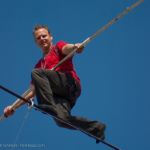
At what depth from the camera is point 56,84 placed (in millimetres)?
9766

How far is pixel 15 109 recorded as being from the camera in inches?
413

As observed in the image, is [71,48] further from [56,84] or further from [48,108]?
[48,108]

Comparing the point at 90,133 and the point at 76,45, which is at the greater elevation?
the point at 76,45

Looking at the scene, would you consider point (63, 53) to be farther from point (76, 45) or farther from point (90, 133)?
point (90, 133)

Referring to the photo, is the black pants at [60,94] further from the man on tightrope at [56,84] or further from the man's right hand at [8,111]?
the man's right hand at [8,111]

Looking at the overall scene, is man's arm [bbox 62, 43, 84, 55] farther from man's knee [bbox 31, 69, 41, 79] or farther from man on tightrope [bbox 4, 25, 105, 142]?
man's knee [bbox 31, 69, 41, 79]

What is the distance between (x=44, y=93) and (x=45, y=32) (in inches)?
46.6

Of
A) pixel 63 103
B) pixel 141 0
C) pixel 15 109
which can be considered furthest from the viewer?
pixel 15 109

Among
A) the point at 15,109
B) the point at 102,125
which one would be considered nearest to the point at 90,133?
the point at 102,125

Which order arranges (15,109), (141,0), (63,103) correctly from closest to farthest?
(141,0) < (63,103) < (15,109)

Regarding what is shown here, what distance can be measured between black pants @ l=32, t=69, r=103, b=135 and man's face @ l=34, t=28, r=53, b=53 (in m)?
0.59

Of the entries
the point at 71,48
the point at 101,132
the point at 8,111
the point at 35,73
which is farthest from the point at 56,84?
the point at 8,111

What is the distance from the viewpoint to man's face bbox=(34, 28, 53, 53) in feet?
33.5

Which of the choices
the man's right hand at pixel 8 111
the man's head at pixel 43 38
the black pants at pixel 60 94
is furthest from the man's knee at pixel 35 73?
the man's right hand at pixel 8 111
